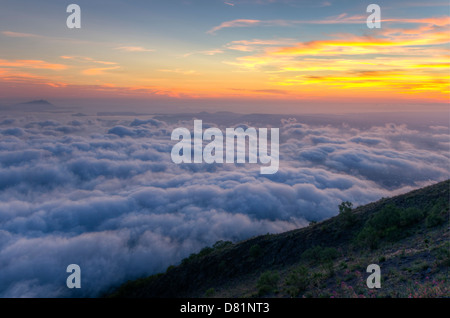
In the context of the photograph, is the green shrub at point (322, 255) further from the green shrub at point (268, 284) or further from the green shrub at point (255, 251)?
the green shrub at point (255, 251)

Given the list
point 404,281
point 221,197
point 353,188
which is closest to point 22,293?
point 221,197

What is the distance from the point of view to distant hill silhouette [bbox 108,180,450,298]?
1159 cm

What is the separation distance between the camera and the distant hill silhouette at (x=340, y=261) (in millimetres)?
11594

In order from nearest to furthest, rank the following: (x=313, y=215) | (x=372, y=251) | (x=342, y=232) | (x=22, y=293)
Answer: (x=372, y=251) → (x=342, y=232) → (x=22, y=293) → (x=313, y=215)

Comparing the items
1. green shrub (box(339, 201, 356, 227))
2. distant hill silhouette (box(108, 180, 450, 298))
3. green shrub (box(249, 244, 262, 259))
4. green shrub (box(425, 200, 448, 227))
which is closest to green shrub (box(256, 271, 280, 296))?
distant hill silhouette (box(108, 180, 450, 298))

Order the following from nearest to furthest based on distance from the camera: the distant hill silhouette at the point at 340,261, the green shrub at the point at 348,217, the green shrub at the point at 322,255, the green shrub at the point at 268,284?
the distant hill silhouette at the point at 340,261 < the green shrub at the point at 268,284 < the green shrub at the point at 322,255 < the green shrub at the point at 348,217

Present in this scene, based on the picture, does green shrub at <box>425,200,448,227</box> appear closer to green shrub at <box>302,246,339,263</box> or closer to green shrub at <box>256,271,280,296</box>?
green shrub at <box>302,246,339,263</box>

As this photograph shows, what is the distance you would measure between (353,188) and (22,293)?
181 m

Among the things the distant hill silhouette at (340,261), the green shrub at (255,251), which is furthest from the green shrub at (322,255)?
the green shrub at (255,251)
